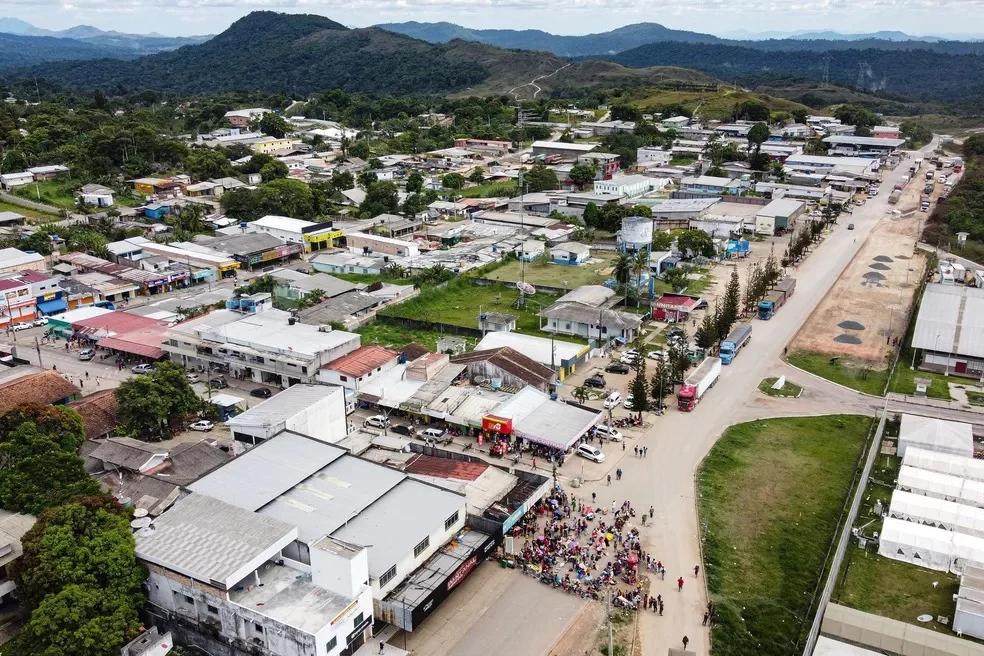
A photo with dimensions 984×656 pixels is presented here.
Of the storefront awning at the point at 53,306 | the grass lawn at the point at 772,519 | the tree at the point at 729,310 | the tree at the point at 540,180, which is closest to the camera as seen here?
the grass lawn at the point at 772,519

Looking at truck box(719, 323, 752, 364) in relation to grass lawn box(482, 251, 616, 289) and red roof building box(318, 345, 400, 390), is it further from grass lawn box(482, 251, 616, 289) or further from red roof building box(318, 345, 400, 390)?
red roof building box(318, 345, 400, 390)

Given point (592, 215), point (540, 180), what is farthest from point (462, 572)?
point (540, 180)

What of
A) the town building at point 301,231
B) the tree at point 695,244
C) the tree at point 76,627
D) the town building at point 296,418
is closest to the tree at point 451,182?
the town building at point 301,231

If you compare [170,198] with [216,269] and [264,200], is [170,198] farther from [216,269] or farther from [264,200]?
[216,269]

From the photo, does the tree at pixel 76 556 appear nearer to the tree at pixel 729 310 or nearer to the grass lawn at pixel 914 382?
the tree at pixel 729 310

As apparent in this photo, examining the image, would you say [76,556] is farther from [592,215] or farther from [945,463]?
[592,215]

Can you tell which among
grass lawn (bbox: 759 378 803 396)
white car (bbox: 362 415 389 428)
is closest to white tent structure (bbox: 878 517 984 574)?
grass lawn (bbox: 759 378 803 396)

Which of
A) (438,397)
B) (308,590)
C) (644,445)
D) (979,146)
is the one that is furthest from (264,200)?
(979,146)
